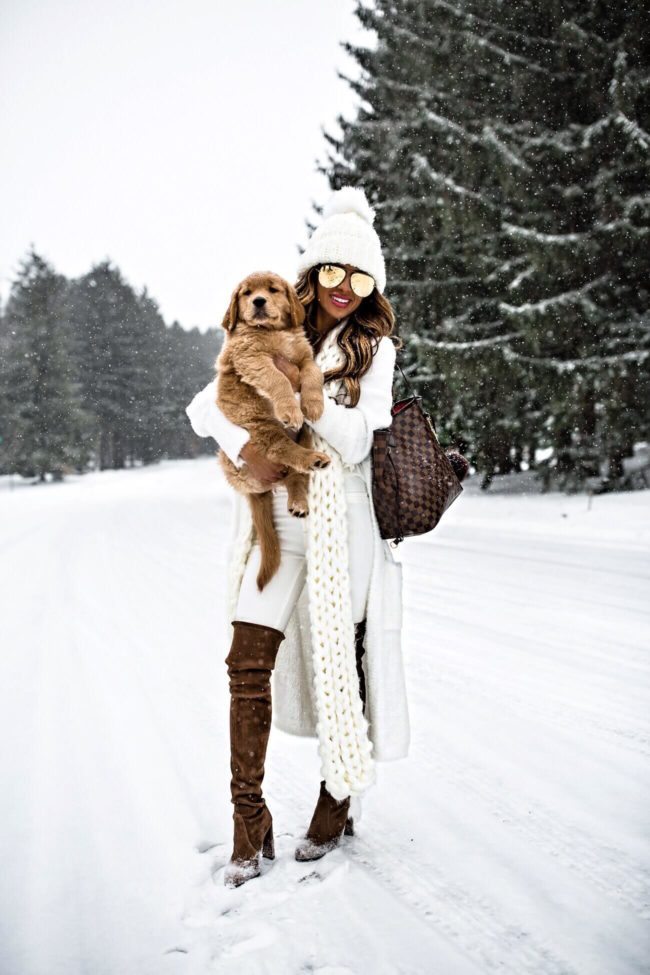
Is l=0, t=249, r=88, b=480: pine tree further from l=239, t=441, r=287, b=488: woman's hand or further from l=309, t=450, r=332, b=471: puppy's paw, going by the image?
l=309, t=450, r=332, b=471: puppy's paw

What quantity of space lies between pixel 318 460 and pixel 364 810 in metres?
1.34

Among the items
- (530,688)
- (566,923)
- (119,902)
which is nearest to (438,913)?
(566,923)

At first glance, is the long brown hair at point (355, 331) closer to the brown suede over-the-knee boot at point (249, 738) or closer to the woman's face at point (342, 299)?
the woman's face at point (342, 299)

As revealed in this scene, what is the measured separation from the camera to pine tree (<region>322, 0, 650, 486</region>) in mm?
10422

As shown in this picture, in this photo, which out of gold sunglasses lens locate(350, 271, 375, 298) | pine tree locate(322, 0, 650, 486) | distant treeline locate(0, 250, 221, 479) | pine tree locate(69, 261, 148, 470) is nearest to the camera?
gold sunglasses lens locate(350, 271, 375, 298)

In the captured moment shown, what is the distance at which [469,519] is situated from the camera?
11.8m

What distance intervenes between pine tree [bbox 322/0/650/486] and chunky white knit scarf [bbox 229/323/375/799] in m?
9.64

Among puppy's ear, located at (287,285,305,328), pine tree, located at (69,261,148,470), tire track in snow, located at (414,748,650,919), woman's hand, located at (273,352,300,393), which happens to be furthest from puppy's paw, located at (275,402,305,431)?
pine tree, located at (69,261,148,470)

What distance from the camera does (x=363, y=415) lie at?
1.87m

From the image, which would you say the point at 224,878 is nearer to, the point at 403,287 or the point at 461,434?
the point at 403,287

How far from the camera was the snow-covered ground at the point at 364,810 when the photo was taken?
1.57m

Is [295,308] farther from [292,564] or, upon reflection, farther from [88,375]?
[88,375]

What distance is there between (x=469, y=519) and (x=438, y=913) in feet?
34.1

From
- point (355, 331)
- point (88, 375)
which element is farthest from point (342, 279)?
point (88, 375)
